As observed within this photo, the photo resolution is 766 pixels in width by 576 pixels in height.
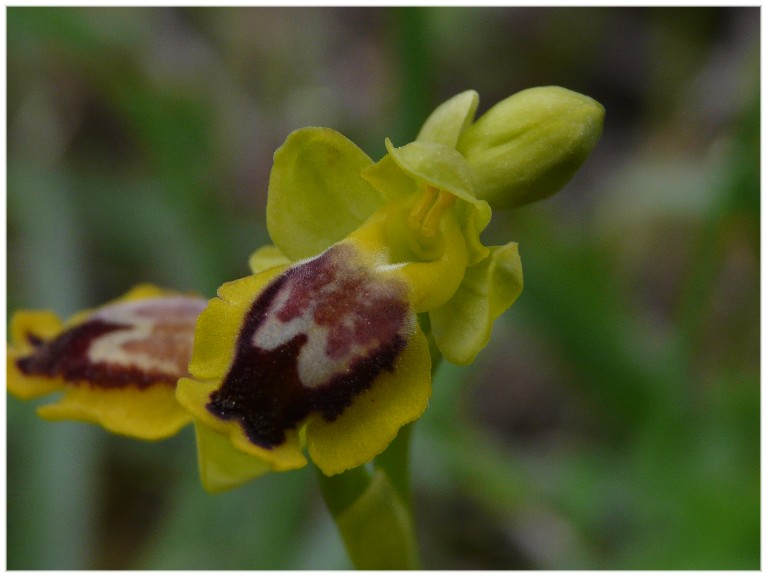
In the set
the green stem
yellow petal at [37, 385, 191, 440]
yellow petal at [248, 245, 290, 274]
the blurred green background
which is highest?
yellow petal at [248, 245, 290, 274]

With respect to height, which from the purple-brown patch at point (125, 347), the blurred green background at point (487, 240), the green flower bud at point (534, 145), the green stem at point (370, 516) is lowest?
the blurred green background at point (487, 240)

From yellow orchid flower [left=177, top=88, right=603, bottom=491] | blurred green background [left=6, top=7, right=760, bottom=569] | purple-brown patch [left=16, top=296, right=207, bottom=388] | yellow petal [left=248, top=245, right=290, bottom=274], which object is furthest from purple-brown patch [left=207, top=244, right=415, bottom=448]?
blurred green background [left=6, top=7, right=760, bottom=569]

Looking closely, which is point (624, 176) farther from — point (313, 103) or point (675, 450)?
point (675, 450)

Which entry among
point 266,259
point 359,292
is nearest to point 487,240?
point 266,259

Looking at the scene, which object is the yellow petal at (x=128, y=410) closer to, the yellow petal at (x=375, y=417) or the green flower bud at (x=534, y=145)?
the yellow petal at (x=375, y=417)

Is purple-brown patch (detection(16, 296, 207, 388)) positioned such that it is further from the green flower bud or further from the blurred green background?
the blurred green background

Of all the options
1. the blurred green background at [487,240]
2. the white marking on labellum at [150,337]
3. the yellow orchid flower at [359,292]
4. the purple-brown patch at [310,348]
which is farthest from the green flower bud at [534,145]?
the blurred green background at [487,240]
